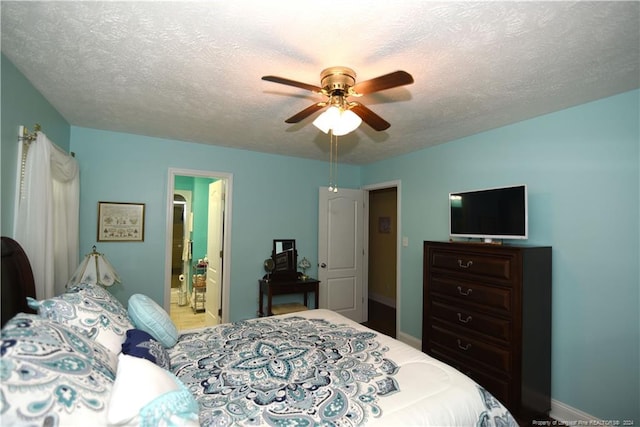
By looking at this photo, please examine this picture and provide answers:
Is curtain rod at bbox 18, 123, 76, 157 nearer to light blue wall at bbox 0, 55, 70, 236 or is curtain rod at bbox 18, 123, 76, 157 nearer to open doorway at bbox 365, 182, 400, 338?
light blue wall at bbox 0, 55, 70, 236

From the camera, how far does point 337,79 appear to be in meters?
1.85

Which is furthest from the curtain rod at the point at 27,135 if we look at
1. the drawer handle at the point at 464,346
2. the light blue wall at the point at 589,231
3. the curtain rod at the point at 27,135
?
the light blue wall at the point at 589,231

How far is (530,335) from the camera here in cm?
235

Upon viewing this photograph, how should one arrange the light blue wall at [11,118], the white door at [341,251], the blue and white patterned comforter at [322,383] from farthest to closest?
the white door at [341,251] → the light blue wall at [11,118] → the blue and white patterned comforter at [322,383]

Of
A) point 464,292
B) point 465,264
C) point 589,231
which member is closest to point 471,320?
point 464,292

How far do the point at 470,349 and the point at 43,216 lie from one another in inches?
136

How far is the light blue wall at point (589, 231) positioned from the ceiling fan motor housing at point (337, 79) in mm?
1916

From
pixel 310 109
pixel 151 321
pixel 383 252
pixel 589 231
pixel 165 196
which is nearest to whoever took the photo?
pixel 151 321

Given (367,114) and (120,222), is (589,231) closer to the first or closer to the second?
(367,114)

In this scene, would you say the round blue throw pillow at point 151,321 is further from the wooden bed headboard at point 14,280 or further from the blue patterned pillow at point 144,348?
the wooden bed headboard at point 14,280

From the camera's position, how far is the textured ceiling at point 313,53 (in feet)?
4.61

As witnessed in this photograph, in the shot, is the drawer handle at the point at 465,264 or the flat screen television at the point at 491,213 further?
the drawer handle at the point at 465,264

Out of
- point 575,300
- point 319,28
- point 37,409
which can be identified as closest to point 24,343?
point 37,409

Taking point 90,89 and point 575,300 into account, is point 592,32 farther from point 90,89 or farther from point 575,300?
point 90,89
